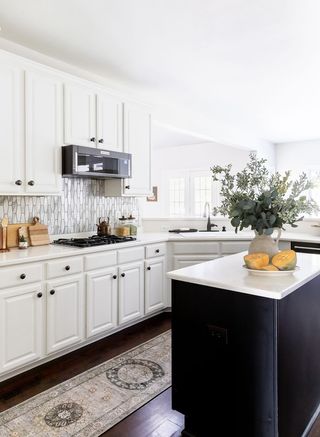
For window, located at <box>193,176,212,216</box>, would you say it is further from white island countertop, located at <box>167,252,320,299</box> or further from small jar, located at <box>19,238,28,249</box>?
white island countertop, located at <box>167,252,320,299</box>

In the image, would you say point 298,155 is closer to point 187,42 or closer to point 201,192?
point 201,192

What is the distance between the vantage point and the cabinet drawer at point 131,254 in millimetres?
3162

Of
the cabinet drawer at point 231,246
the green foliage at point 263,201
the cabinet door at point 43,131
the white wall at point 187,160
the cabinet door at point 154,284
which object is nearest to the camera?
the green foliage at point 263,201

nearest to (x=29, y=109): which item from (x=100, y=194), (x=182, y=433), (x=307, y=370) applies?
(x=100, y=194)

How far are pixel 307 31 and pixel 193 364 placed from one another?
2592 mm

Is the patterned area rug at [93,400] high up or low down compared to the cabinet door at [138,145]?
down

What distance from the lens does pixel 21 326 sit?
238 centimetres

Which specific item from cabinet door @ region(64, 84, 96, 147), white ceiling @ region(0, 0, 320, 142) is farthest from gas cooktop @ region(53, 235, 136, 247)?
white ceiling @ region(0, 0, 320, 142)

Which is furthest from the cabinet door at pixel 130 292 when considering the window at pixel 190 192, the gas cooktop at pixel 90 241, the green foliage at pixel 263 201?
the window at pixel 190 192

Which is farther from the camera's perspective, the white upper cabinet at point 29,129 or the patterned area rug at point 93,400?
the white upper cabinet at point 29,129

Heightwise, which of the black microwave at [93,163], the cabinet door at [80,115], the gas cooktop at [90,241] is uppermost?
the cabinet door at [80,115]

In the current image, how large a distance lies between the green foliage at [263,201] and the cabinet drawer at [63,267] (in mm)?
1371

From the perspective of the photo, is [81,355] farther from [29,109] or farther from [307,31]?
[307,31]

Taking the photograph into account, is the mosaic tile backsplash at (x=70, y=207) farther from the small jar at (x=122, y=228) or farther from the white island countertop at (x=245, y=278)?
the white island countertop at (x=245, y=278)
